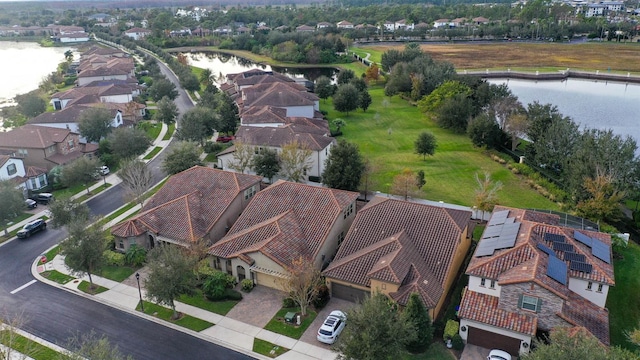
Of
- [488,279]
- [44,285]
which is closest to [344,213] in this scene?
A: [488,279]

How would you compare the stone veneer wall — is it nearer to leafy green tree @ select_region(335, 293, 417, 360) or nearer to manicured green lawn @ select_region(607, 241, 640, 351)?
manicured green lawn @ select_region(607, 241, 640, 351)

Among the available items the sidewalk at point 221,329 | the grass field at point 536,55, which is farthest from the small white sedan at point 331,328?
the grass field at point 536,55

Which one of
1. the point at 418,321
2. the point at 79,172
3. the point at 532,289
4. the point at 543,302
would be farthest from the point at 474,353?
the point at 79,172

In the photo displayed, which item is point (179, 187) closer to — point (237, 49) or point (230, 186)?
point (230, 186)

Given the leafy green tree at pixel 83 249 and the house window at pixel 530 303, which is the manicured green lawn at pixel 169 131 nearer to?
the leafy green tree at pixel 83 249

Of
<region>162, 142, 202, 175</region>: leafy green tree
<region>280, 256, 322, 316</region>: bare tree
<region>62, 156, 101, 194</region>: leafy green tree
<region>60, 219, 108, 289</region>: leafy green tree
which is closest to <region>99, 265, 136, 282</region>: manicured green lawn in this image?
<region>60, 219, 108, 289</region>: leafy green tree

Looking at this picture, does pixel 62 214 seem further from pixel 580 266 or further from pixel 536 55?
pixel 536 55
